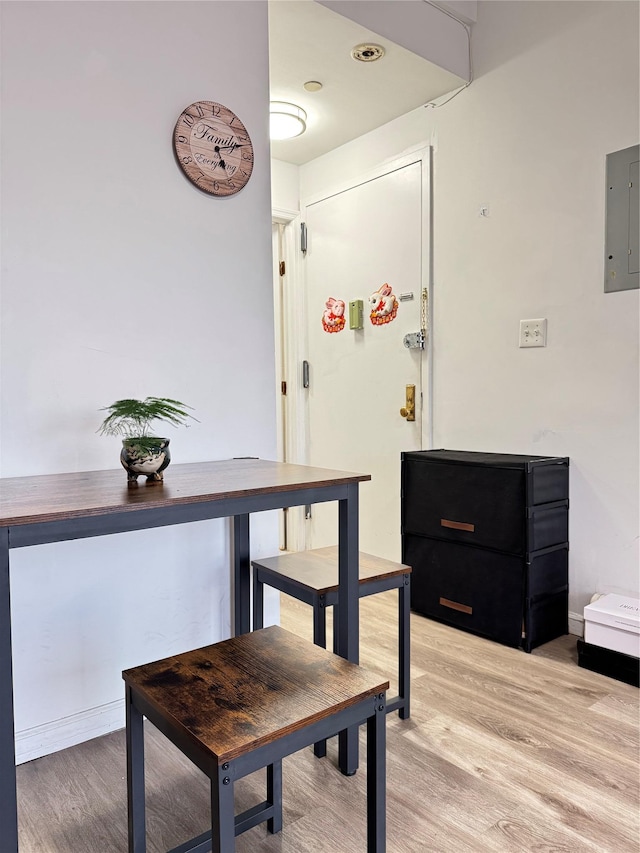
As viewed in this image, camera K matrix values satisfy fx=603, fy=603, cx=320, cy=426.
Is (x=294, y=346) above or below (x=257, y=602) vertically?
above

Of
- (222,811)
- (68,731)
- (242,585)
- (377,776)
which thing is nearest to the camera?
(222,811)

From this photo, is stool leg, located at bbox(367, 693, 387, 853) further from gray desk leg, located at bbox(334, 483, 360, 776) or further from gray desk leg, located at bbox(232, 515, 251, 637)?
gray desk leg, located at bbox(232, 515, 251, 637)

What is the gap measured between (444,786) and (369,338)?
231cm

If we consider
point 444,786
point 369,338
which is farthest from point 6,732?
point 369,338

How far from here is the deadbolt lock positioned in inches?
123

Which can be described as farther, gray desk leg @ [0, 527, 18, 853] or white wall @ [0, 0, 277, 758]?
white wall @ [0, 0, 277, 758]

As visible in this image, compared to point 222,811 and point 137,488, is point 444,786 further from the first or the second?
point 137,488

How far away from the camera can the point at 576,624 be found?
2.48m

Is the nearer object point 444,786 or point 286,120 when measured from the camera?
point 444,786

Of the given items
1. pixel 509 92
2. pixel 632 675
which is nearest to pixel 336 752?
pixel 632 675

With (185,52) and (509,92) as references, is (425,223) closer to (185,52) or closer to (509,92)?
(509,92)

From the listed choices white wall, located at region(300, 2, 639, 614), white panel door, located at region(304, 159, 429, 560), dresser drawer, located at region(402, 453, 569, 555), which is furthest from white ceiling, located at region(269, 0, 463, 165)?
dresser drawer, located at region(402, 453, 569, 555)

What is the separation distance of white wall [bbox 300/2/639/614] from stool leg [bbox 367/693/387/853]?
5.23 ft

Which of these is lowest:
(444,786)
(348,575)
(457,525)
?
(444,786)
